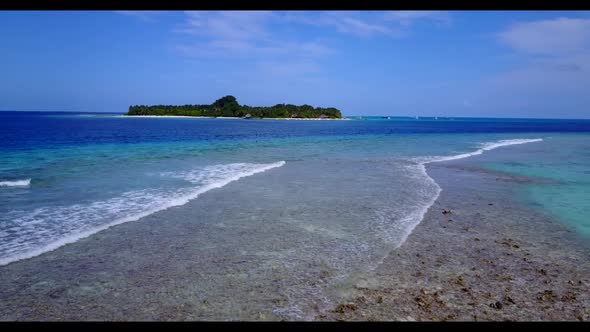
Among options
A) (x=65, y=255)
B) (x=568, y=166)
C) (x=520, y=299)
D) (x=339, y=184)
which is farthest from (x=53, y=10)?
(x=568, y=166)

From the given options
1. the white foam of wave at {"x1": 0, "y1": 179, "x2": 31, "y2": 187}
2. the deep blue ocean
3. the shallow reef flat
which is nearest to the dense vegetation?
the deep blue ocean

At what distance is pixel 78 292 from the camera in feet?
19.4

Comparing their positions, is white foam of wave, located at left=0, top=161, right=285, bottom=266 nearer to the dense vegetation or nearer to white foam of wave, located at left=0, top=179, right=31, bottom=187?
white foam of wave, located at left=0, top=179, right=31, bottom=187

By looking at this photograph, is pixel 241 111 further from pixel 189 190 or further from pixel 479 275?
pixel 479 275

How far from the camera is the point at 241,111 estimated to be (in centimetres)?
17225

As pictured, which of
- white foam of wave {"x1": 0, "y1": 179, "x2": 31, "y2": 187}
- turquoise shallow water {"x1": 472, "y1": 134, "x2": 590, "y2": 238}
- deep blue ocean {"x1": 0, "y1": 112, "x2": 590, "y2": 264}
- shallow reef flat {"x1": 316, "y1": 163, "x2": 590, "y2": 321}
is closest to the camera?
shallow reef flat {"x1": 316, "y1": 163, "x2": 590, "y2": 321}

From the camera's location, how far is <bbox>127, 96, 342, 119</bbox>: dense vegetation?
173000 millimetres

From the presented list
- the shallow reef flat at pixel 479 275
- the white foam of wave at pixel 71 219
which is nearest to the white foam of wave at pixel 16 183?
the white foam of wave at pixel 71 219

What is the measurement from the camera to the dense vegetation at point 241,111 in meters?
173

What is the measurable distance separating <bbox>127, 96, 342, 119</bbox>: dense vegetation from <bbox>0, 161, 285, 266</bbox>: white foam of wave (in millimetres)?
158678

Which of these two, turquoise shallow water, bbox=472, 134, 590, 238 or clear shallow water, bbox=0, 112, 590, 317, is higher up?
turquoise shallow water, bbox=472, 134, 590, 238

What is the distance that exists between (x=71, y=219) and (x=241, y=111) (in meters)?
165

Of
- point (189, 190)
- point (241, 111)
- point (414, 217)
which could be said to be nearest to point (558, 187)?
point (414, 217)
